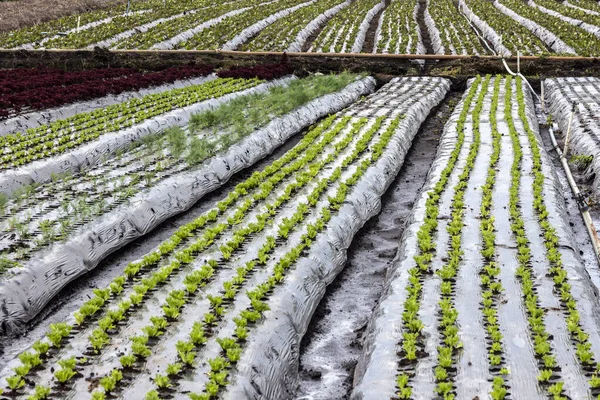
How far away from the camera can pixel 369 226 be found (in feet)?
27.2

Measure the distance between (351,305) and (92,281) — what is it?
282cm

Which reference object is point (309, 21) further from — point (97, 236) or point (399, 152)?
point (97, 236)

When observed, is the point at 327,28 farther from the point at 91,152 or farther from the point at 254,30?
the point at 91,152

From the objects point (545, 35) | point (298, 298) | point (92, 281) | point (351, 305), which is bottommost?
point (351, 305)

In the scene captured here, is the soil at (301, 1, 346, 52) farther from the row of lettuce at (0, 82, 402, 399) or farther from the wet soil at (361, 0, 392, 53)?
the row of lettuce at (0, 82, 402, 399)

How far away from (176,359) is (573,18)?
2888 centimetres

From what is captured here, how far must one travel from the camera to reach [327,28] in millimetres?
28172

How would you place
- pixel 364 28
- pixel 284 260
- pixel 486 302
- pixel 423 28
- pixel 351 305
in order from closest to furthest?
pixel 486 302, pixel 284 260, pixel 351 305, pixel 364 28, pixel 423 28

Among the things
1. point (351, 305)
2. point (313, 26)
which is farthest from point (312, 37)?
point (351, 305)

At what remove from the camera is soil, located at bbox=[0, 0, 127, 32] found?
27.5m

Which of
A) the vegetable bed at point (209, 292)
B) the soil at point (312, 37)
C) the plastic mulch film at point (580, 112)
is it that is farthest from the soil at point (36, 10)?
the vegetable bed at point (209, 292)

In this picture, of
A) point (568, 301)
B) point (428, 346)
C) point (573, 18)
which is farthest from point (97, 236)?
point (573, 18)

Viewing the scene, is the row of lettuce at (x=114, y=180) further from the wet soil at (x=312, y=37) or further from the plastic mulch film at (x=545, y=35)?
the plastic mulch film at (x=545, y=35)

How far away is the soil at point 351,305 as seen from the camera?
17.0 ft
